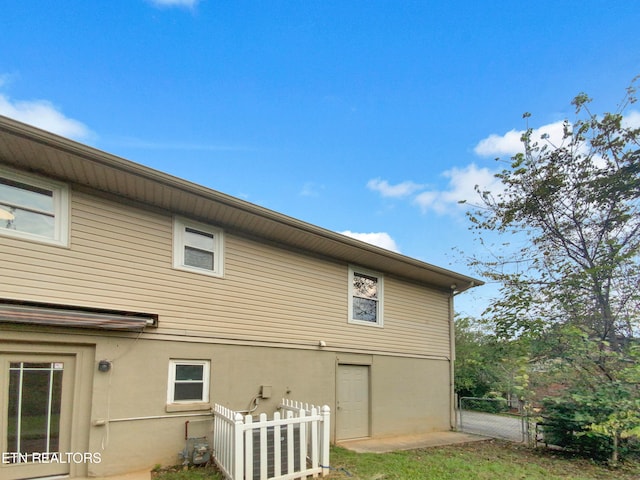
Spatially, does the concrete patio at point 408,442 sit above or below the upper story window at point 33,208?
below

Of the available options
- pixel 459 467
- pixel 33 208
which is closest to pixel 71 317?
pixel 33 208

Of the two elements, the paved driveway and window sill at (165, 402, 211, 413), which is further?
the paved driveway

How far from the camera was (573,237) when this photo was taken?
1067cm

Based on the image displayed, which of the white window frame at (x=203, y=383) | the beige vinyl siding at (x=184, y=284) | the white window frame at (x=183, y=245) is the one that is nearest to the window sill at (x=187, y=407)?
the white window frame at (x=203, y=383)

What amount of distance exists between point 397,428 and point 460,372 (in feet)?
29.8

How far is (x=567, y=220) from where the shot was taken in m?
10.7

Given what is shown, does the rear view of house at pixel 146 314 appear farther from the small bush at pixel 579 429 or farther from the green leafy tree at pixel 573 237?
the green leafy tree at pixel 573 237

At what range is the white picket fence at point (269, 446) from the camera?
16.2ft

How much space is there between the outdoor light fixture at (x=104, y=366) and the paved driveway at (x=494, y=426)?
29.8 feet

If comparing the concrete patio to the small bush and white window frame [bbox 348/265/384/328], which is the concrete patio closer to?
the small bush

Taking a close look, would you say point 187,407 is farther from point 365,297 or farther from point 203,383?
point 365,297

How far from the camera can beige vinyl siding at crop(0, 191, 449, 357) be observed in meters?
5.27

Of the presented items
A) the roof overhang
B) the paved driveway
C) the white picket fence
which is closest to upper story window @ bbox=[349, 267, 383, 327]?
the roof overhang

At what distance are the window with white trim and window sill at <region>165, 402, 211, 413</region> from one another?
54 millimetres
